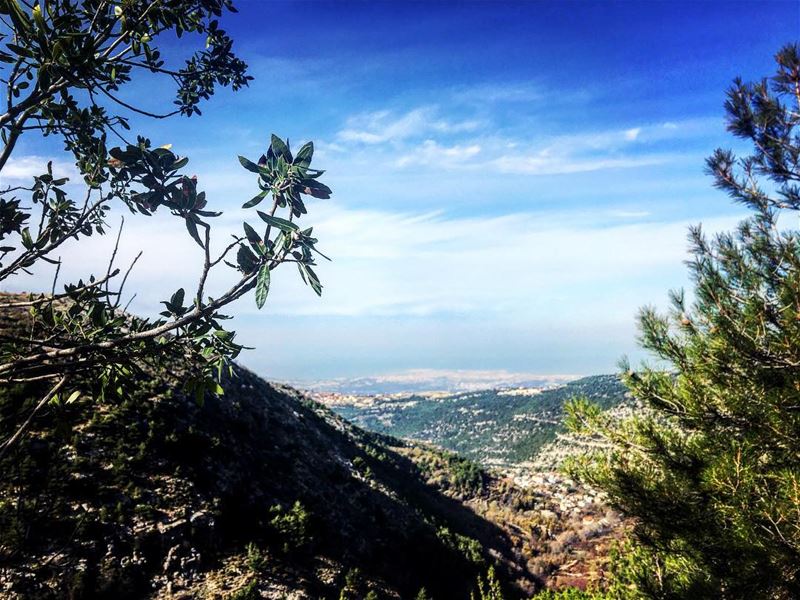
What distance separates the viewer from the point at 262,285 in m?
2.38

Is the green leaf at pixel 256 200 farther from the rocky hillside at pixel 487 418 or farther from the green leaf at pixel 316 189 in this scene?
the rocky hillside at pixel 487 418

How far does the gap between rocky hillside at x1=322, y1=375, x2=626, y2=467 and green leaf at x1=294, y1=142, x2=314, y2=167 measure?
3808cm

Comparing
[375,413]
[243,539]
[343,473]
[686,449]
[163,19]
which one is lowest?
[375,413]

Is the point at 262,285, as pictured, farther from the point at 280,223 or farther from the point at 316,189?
the point at 316,189

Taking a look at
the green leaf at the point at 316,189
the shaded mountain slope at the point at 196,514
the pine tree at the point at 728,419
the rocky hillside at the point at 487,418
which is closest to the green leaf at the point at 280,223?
the green leaf at the point at 316,189

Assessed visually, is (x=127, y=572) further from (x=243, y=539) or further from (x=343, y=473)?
(x=343, y=473)

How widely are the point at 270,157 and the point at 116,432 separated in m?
12.2

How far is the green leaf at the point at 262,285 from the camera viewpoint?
7.55ft

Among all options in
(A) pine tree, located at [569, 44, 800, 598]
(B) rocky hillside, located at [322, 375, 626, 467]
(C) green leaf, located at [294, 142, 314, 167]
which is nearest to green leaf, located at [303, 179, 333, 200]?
(C) green leaf, located at [294, 142, 314, 167]

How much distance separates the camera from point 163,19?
281 cm

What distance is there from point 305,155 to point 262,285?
91 centimetres

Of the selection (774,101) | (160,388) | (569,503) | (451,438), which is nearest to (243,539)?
(160,388)

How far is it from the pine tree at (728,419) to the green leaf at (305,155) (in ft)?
21.8

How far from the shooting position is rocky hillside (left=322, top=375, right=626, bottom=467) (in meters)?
70.6
